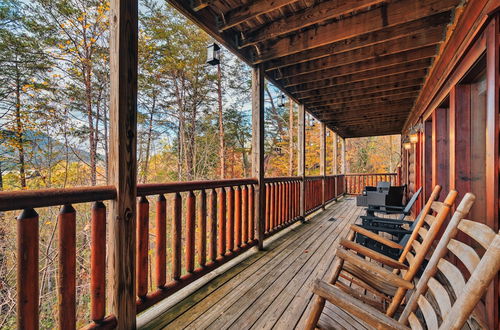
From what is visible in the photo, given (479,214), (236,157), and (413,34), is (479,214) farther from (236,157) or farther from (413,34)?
(236,157)

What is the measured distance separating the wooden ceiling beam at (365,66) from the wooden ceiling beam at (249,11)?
1.75m

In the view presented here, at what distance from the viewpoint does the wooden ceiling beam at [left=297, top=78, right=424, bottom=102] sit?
158 inches

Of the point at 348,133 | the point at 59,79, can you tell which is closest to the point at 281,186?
the point at 59,79

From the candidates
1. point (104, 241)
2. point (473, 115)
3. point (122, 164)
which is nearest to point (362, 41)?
point (473, 115)

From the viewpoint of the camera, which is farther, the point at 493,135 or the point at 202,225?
the point at 202,225

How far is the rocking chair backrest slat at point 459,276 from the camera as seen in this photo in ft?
1.95

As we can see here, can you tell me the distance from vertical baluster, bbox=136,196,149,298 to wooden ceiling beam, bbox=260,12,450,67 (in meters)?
2.50

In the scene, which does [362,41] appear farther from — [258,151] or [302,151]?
[302,151]

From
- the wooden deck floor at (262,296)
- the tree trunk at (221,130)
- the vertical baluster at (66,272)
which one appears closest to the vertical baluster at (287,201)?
the wooden deck floor at (262,296)

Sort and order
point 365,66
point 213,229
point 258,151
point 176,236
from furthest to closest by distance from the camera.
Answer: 1. point 365,66
2. point 258,151
3. point 213,229
4. point 176,236

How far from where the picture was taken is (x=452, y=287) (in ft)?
2.63

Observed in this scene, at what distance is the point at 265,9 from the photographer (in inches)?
85.7

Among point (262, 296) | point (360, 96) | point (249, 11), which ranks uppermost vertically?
point (249, 11)

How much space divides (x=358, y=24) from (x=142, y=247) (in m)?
3.07
